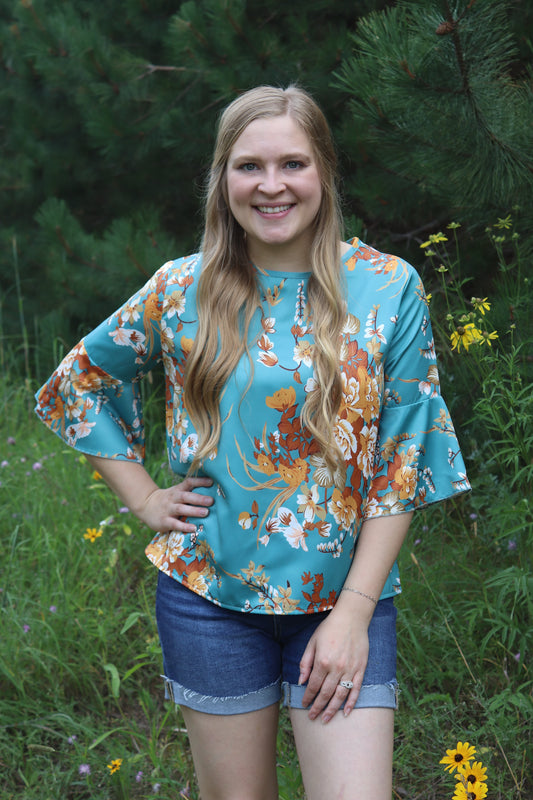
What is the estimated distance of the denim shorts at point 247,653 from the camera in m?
1.61

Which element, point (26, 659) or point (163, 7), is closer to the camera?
point (26, 659)

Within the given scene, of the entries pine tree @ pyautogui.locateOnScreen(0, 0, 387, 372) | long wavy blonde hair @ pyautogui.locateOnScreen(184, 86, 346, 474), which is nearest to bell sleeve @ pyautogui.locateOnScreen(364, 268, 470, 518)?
long wavy blonde hair @ pyautogui.locateOnScreen(184, 86, 346, 474)

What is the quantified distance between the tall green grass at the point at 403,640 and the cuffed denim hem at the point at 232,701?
43 cm

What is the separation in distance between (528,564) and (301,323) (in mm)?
992

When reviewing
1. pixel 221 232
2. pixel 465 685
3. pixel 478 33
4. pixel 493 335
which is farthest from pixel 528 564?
pixel 478 33

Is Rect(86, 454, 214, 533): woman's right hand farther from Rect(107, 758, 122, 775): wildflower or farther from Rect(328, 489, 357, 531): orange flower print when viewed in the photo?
Rect(107, 758, 122, 775): wildflower

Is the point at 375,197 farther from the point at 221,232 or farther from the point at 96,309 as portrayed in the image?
the point at 96,309

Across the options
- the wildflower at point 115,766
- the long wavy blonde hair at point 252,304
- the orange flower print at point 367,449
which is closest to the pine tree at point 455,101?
the long wavy blonde hair at point 252,304

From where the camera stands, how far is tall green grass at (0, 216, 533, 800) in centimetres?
212

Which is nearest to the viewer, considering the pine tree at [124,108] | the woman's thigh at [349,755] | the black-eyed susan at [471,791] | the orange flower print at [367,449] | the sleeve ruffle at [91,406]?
the woman's thigh at [349,755]

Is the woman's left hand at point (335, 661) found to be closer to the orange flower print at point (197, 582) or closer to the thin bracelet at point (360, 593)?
Result: the thin bracelet at point (360, 593)

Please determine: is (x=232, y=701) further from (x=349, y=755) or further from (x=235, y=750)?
(x=349, y=755)

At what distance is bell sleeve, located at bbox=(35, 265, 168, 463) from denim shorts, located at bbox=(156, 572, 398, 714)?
0.41 m

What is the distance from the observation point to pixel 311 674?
1.57 m
